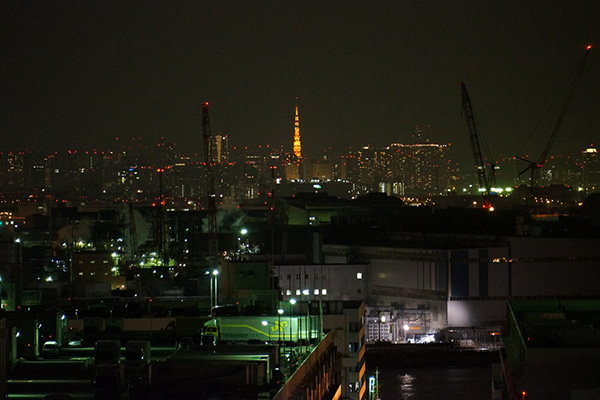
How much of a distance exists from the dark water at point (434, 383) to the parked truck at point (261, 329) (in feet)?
21.6

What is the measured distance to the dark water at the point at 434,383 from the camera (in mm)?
15117

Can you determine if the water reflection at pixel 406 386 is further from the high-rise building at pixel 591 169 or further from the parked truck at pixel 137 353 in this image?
the high-rise building at pixel 591 169

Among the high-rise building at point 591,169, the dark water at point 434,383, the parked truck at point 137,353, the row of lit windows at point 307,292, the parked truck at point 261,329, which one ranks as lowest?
the dark water at point 434,383

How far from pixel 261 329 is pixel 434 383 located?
880 centimetres

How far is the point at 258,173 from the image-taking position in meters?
64.7

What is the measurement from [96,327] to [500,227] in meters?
18.9

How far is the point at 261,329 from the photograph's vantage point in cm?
798

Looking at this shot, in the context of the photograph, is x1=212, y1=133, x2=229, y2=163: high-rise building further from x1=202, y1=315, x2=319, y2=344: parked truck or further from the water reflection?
x1=202, y1=315, x2=319, y2=344: parked truck

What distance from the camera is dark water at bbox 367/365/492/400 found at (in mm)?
15117

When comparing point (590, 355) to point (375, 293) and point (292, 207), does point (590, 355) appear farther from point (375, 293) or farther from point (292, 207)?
point (292, 207)

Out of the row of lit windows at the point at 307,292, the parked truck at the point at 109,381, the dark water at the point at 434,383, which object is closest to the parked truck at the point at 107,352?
the parked truck at the point at 109,381

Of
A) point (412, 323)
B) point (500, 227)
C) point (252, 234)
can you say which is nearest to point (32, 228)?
point (252, 234)

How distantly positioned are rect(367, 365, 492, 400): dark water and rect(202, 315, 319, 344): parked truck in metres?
6.58

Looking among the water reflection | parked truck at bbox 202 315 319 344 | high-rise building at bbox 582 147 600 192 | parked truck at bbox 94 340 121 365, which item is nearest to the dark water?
the water reflection
